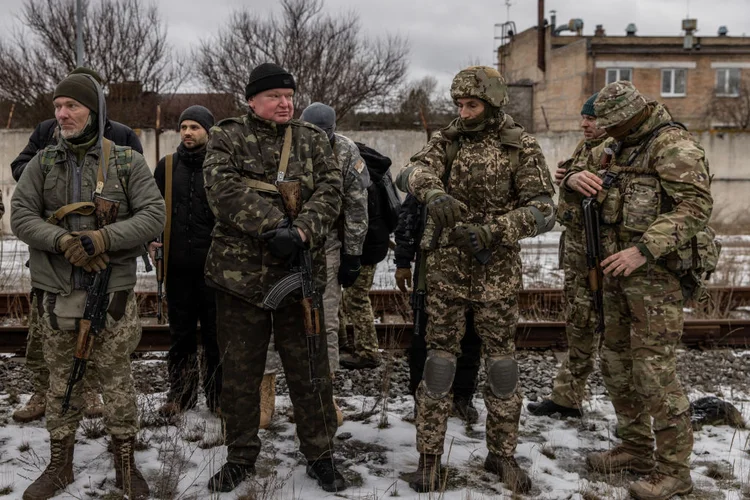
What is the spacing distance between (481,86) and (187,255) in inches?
89.4

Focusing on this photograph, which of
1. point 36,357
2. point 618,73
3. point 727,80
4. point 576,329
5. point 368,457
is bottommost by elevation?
point 368,457

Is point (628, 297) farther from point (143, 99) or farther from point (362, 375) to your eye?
point (143, 99)

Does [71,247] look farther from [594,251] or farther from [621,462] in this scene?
[621,462]

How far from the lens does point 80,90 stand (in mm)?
3377

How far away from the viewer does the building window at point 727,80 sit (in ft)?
124

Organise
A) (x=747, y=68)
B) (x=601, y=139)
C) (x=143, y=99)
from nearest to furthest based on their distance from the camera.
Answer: (x=601, y=139), (x=143, y=99), (x=747, y=68)

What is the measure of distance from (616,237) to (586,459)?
53.4 inches

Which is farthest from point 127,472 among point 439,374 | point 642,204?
point 642,204

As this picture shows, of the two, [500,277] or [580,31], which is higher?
[580,31]

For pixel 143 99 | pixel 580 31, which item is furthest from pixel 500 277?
pixel 580 31

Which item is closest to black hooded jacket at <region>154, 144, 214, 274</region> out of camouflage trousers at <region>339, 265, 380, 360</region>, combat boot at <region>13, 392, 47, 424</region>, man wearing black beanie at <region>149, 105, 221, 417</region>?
man wearing black beanie at <region>149, 105, 221, 417</region>

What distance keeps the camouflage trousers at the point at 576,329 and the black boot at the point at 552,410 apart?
31 millimetres

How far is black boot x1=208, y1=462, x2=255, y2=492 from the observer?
11.4 ft

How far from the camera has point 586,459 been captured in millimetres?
4020
